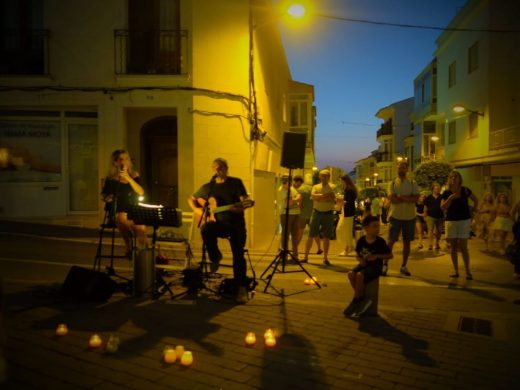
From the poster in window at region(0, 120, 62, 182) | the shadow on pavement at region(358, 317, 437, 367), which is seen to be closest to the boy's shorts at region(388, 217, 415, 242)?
the shadow on pavement at region(358, 317, 437, 367)

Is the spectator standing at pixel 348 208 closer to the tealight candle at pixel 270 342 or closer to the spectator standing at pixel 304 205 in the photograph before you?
the spectator standing at pixel 304 205

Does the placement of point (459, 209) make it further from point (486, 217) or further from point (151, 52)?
point (151, 52)

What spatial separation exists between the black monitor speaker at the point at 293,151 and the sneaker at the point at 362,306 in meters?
2.76

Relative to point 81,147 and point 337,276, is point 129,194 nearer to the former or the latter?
point 337,276

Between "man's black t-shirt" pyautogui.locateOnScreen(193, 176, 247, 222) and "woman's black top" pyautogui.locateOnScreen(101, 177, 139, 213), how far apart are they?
138 centimetres

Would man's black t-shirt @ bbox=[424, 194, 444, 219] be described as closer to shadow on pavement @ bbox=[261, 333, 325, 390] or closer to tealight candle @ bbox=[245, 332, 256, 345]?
shadow on pavement @ bbox=[261, 333, 325, 390]

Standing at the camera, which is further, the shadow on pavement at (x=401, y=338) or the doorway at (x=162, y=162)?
the doorway at (x=162, y=162)

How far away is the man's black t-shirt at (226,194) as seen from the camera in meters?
6.12

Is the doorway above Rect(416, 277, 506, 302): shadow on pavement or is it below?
above

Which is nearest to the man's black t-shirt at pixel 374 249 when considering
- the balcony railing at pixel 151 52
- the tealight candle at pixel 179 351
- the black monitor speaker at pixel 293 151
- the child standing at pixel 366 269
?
the child standing at pixel 366 269

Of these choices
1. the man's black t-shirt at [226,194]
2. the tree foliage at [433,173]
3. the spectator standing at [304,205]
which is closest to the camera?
the man's black t-shirt at [226,194]

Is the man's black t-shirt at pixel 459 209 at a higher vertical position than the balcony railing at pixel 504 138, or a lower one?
lower

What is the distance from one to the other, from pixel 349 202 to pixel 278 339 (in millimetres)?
5577

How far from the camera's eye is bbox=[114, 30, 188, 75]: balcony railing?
1109cm
